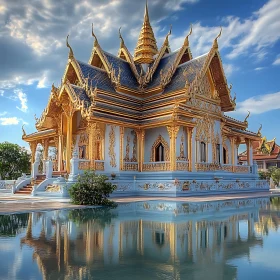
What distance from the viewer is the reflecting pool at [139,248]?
2.99 metres

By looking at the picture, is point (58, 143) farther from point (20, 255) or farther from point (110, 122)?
point (20, 255)

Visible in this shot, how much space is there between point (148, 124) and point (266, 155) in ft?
86.2

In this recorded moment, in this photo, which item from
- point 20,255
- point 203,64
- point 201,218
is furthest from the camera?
point 203,64

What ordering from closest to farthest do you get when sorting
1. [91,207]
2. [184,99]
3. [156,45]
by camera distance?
1. [91,207]
2. [184,99]
3. [156,45]

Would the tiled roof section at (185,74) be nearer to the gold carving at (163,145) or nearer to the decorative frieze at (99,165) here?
the gold carving at (163,145)

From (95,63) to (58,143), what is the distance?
478cm

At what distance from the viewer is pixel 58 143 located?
16766 mm

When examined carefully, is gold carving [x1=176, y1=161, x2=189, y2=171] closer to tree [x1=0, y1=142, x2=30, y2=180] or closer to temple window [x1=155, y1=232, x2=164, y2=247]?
temple window [x1=155, y1=232, x2=164, y2=247]

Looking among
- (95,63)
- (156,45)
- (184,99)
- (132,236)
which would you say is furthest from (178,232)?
(156,45)

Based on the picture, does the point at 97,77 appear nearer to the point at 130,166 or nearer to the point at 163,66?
the point at 163,66

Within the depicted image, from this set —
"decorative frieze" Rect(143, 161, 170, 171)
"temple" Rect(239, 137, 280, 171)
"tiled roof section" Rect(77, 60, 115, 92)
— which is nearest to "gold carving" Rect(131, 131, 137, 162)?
"decorative frieze" Rect(143, 161, 170, 171)

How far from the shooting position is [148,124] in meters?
14.4

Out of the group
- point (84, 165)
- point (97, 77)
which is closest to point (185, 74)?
point (97, 77)

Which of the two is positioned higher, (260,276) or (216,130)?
(216,130)
